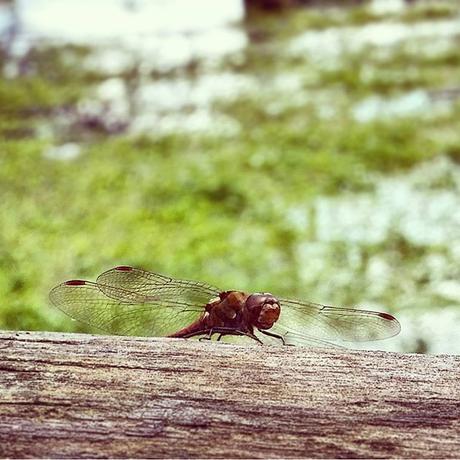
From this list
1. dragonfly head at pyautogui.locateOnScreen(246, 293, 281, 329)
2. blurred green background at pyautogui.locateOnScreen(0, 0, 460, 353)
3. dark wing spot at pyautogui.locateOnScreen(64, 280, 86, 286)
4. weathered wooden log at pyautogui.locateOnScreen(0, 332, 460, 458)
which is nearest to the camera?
weathered wooden log at pyautogui.locateOnScreen(0, 332, 460, 458)

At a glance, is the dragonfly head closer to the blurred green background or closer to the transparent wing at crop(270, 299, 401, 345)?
the transparent wing at crop(270, 299, 401, 345)

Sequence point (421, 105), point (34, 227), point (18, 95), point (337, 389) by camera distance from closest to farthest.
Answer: point (337, 389) → point (34, 227) → point (421, 105) → point (18, 95)

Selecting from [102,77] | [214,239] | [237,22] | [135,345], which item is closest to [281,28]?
[237,22]

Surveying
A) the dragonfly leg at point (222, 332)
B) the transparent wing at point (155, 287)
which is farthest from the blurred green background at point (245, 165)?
the dragonfly leg at point (222, 332)

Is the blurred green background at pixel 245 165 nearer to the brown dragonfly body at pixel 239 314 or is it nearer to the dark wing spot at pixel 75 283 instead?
the dark wing spot at pixel 75 283

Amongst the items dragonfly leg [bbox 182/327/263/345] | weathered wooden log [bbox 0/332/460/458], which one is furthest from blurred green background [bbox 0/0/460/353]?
weathered wooden log [bbox 0/332/460/458]

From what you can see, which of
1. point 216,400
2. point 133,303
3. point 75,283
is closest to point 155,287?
point 133,303

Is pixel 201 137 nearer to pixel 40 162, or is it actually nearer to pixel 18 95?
pixel 40 162
